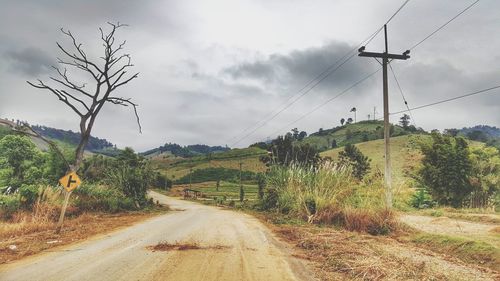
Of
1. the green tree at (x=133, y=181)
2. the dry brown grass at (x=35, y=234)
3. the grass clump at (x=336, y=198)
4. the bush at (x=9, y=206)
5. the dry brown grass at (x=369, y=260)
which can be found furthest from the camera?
the green tree at (x=133, y=181)

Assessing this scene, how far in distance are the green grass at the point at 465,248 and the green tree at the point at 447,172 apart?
124 feet

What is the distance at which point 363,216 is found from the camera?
48.3 feet

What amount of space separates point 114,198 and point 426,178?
36.2 m

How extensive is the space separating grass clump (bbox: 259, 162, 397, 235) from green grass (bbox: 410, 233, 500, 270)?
202 centimetres

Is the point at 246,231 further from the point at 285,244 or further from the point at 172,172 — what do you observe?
the point at 172,172

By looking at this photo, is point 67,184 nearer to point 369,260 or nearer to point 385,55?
point 369,260

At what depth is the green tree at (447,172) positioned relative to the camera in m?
46.5

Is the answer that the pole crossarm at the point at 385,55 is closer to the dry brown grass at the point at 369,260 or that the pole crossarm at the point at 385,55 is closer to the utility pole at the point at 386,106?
the utility pole at the point at 386,106

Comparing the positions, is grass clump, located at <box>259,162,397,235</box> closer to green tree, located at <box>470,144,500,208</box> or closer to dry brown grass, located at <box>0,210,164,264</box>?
dry brown grass, located at <box>0,210,164,264</box>

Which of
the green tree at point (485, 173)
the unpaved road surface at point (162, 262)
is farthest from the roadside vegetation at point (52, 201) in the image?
the green tree at point (485, 173)

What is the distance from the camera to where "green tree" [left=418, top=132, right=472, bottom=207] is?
4647 centimetres

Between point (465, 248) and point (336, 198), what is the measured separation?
278 inches

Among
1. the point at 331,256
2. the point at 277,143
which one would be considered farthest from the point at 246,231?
the point at 277,143

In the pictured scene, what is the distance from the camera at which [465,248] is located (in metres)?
10.3
